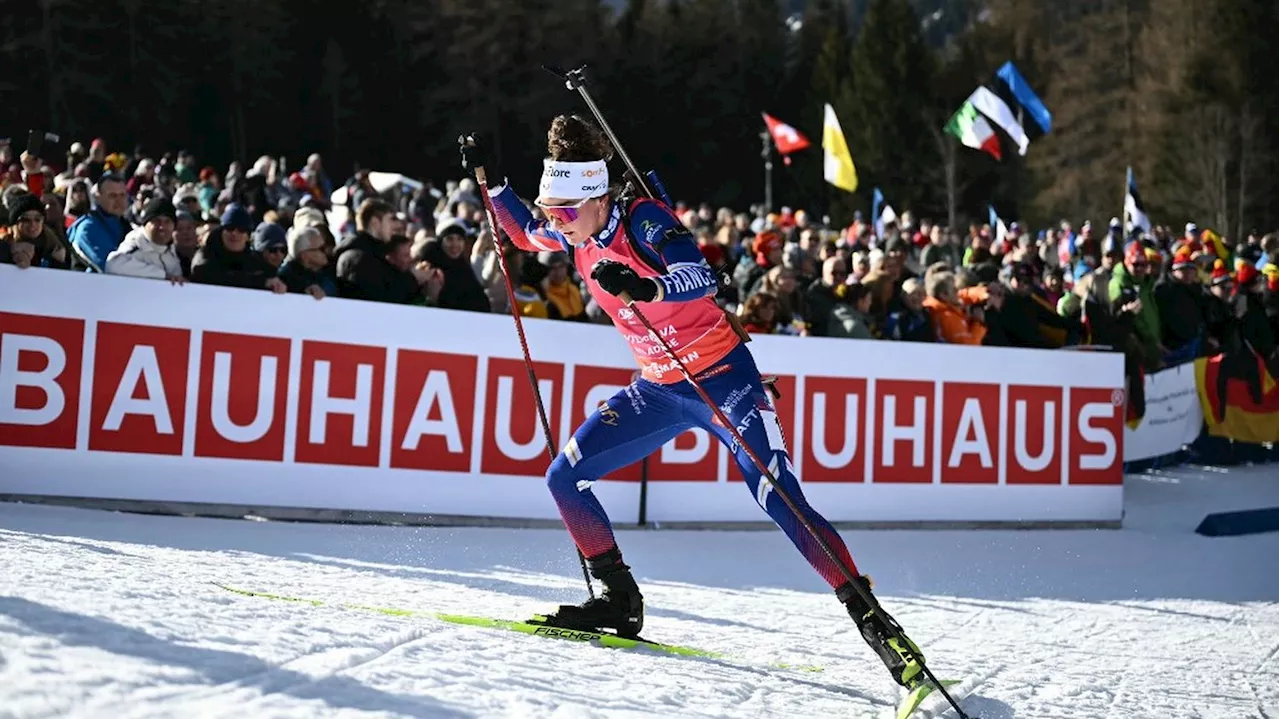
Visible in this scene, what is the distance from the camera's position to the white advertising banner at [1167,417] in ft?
45.1

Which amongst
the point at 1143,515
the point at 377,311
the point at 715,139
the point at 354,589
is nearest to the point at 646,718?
the point at 354,589

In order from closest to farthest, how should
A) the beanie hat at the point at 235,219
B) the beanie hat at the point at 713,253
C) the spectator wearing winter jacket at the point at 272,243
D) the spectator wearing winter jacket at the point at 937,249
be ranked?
the beanie hat at the point at 235,219, the spectator wearing winter jacket at the point at 272,243, the beanie hat at the point at 713,253, the spectator wearing winter jacket at the point at 937,249

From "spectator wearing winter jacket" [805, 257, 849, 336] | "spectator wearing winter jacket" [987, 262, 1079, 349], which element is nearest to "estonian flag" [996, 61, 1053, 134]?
"spectator wearing winter jacket" [987, 262, 1079, 349]

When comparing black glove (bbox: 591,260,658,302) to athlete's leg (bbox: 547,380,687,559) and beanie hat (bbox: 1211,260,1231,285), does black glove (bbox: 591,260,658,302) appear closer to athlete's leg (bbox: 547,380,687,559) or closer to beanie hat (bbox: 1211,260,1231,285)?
athlete's leg (bbox: 547,380,687,559)

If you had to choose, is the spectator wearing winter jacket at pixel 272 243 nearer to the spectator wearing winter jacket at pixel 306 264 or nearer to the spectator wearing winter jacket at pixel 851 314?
the spectator wearing winter jacket at pixel 306 264

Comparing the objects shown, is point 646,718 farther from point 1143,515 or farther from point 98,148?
point 98,148

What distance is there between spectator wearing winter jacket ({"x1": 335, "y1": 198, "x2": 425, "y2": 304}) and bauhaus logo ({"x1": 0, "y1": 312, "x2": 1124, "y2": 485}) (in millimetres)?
687

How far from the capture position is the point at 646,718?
4.48m

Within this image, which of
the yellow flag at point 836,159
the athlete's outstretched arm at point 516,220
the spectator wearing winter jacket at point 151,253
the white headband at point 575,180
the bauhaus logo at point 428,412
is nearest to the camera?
the white headband at point 575,180

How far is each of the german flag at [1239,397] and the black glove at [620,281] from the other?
36.9 feet

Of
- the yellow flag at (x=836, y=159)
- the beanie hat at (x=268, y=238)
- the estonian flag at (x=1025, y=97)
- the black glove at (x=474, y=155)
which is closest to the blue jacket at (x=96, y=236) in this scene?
the beanie hat at (x=268, y=238)

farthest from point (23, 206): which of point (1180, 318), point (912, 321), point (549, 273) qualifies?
point (1180, 318)

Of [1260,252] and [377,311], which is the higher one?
[1260,252]

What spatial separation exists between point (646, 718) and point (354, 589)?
252 centimetres
